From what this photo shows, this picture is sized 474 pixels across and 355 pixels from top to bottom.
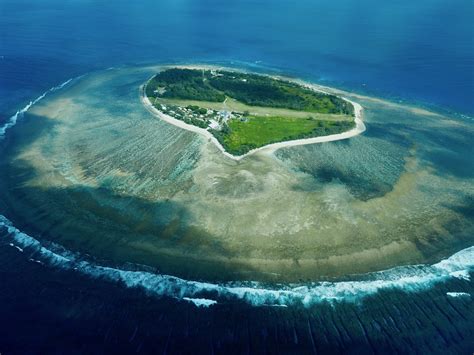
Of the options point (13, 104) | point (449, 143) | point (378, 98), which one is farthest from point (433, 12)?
point (13, 104)

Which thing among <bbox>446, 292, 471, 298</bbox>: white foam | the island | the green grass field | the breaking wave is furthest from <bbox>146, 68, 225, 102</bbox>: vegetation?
<bbox>446, 292, 471, 298</bbox>: white foam

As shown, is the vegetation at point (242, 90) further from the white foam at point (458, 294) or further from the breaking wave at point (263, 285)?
the white foam at point (458, 294)

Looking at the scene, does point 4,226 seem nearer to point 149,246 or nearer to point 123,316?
point 149,246

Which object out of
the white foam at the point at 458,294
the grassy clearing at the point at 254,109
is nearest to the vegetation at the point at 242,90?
the grassy clearing at the point at 254,109

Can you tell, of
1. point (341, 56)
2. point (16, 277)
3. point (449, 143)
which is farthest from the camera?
point (341, 56)

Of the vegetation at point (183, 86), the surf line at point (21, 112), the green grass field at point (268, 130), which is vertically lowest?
the surf line at point (21, 112)

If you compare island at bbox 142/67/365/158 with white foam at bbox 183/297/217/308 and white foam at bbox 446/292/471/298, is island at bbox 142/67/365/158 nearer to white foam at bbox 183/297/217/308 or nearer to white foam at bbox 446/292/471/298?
white foam at bbox 183/297/217/308

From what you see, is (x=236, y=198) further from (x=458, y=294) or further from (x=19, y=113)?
(x=19, y=113)
